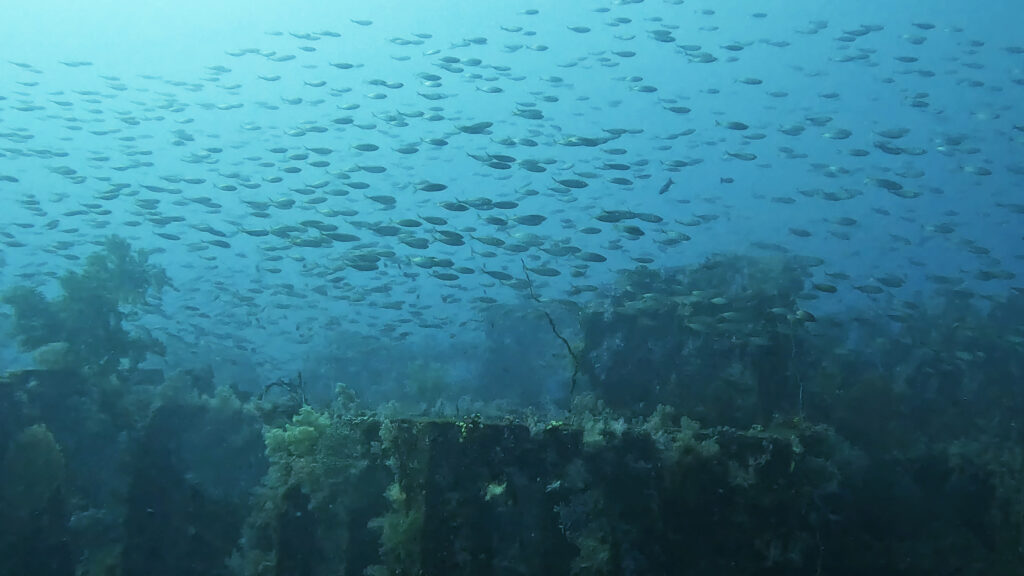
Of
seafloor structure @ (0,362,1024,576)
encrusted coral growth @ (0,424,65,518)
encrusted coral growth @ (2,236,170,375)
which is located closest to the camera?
seafloor structure @ (0,362,1024,576)

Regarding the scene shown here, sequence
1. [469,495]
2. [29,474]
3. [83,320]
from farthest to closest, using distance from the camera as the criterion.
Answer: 1. [83,320]
2. [29,474]
3. [469,495]

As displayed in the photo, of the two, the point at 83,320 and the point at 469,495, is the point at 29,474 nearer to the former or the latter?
the point at 83,320

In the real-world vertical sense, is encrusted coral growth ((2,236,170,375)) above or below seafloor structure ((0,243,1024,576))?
below

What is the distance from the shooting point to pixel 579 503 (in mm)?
6113

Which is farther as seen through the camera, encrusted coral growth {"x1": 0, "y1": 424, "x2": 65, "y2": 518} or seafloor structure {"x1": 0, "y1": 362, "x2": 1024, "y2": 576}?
encrusted coral growth {"x1": 0, "y1": 424, "x2": 65, "y2": 518}

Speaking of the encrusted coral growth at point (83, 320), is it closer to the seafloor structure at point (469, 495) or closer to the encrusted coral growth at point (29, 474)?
the seafloor structure at point (469, 495)

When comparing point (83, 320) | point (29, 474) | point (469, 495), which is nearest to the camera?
point (469, 495)

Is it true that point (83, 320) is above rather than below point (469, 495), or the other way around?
below

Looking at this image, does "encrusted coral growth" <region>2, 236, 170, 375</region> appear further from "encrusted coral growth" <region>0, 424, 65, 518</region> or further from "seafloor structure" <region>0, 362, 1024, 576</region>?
"encrusted coral growth" <region>0, 424, 65, 518</region>

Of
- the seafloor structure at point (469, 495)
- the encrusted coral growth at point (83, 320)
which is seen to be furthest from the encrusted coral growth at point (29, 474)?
the encrusted coral growth at point (83, 320)

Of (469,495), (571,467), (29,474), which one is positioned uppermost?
(571,467)

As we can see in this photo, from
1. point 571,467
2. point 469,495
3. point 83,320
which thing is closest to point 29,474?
point 83,320

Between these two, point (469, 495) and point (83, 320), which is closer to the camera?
point (469, 495)

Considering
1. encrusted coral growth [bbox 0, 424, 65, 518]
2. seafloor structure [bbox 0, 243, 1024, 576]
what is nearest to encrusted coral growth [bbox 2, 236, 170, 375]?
seafloor structure [bbox 0, 243, 1024, 576]
